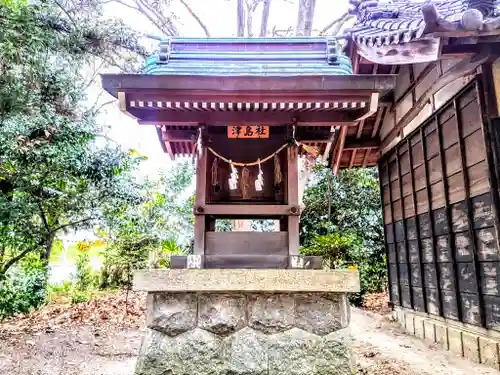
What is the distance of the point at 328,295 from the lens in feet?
12.7

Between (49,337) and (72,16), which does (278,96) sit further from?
(72,16)

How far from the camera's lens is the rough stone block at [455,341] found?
4.85 metres

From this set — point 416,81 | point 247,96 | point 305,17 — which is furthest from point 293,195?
point 305,17

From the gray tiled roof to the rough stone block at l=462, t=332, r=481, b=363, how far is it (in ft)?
12.3

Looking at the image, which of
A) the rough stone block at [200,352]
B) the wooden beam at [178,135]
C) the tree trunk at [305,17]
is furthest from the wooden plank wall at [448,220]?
the tree trunk at [305,17]

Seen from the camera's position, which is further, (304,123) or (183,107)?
(304,123)

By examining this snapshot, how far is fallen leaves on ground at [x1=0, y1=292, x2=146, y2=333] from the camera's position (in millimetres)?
6930

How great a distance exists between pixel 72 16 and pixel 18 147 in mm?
5043

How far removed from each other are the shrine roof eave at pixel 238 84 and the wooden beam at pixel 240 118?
18.5 inches

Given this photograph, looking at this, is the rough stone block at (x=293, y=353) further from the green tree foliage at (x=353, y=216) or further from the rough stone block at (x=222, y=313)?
the green tree foliage at (x=353, y=216)

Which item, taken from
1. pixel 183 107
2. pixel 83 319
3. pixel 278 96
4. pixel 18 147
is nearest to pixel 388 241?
pixel 278 96

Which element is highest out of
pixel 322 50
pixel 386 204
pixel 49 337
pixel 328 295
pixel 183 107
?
pixel 322 50

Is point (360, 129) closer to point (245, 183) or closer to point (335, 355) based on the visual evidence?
point (245, 183)

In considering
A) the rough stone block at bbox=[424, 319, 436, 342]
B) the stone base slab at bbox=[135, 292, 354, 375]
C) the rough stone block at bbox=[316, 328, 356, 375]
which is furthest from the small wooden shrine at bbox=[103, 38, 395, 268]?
the rough stone block at bbox=[424, 319, 436, 342]
